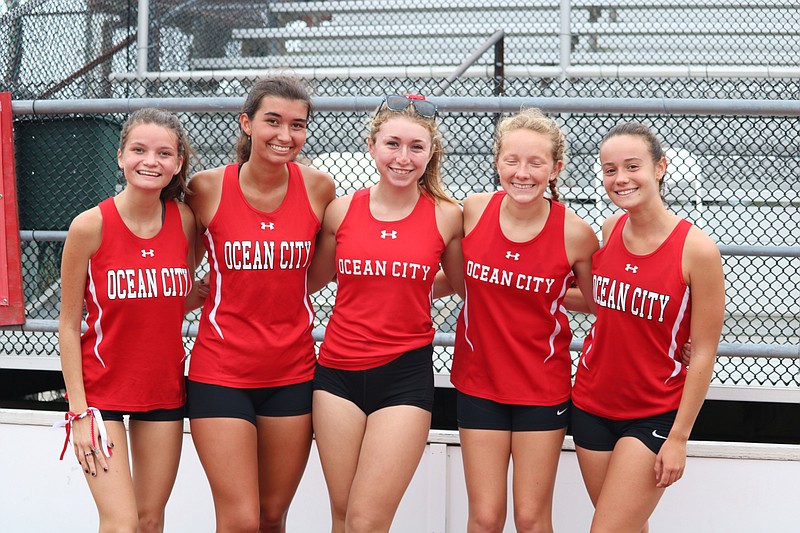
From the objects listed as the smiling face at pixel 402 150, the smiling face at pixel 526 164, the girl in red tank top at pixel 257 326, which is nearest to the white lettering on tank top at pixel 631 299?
the smiling face at pixel 526 164

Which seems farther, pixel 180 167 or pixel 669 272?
pixel 180 167

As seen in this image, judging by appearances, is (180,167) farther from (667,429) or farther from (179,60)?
(179,60)

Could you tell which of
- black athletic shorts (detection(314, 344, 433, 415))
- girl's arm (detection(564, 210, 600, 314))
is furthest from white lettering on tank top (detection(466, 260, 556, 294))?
black athletic shorts (detection(314, 344, 433, 415))

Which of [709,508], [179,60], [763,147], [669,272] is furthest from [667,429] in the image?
[179,60]

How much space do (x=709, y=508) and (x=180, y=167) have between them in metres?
2.72

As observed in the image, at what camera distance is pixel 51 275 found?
15.0ft

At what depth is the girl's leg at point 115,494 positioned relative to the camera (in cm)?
284

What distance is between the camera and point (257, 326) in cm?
308

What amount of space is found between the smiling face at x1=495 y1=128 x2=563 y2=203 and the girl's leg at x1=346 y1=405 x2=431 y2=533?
90 cm

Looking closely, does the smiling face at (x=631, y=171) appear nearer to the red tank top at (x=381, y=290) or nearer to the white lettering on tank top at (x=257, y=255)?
the red tank top at (x=381, y=290)

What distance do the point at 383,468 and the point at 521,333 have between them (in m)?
0.71

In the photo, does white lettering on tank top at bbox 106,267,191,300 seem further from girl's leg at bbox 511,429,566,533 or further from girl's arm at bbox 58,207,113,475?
girl's leg at bbox 511,429,566,533

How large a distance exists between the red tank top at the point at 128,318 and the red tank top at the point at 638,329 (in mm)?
1551

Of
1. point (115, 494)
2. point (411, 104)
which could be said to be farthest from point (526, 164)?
point (115, 494)
